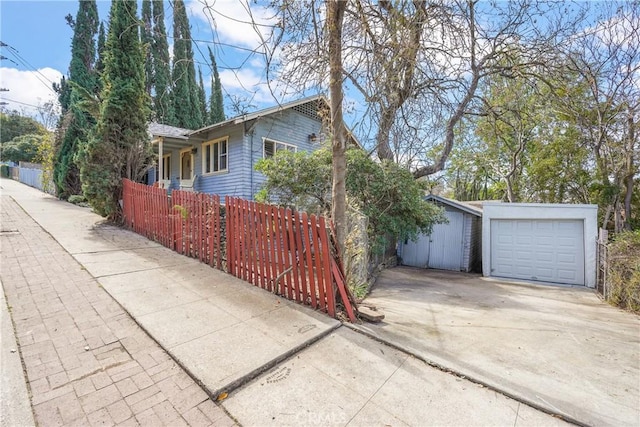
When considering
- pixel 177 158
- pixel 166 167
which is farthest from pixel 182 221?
pixel 166 167

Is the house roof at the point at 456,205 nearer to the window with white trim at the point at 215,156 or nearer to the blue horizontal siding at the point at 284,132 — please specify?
the blue horizontal siding at the point at 284,132

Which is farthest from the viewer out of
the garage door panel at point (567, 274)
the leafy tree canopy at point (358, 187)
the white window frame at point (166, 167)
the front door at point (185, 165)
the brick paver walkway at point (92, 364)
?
the white window frame at point (166, 167)

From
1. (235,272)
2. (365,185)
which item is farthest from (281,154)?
(235,272)

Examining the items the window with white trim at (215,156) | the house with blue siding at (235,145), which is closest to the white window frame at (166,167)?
the house with blue siding at (235,145)

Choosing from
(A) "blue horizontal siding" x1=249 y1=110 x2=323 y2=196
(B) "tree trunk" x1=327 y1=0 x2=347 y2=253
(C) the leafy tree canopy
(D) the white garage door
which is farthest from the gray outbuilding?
(B) "tree trunk" x1=327 y1=0 x2=347 y2=253

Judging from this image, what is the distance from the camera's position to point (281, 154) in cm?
822

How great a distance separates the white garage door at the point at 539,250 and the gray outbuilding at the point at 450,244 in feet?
6.05

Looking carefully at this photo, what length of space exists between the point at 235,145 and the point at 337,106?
8296mm

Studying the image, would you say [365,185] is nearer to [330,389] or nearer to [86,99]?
[330,389]

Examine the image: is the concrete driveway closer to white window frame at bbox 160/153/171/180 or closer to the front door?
the front door

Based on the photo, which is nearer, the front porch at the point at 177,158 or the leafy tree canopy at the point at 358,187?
the leafy tree canopy at the point at 358,187

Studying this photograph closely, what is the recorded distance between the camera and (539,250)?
9.13 metres

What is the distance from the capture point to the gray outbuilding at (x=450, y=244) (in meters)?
11.7

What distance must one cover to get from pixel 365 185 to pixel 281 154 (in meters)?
2.55
